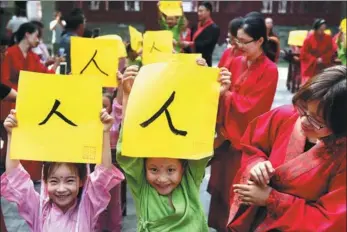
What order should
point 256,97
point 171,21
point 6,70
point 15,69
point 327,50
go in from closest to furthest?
1. point 256,97
2. point 6,70
3. point 15,69
4. point 171,21
5. point 327,50

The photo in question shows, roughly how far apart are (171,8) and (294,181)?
5.09 meters

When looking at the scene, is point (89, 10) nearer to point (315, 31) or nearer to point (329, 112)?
→ point (315, 31)

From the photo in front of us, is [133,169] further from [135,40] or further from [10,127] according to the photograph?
[135,40]

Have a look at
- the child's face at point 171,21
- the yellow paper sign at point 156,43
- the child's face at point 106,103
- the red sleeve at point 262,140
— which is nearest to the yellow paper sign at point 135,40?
the yellow paper sign at point 156,43

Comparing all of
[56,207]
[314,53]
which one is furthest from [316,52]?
[56,207]

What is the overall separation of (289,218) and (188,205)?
2.02 feet

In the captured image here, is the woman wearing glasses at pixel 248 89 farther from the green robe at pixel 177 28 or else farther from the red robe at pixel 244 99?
the green robe at pixel 177 28

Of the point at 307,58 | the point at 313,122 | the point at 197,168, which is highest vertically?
the point at 313,122

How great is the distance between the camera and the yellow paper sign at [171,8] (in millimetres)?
6500

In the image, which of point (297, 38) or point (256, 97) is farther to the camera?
point (297, 38)

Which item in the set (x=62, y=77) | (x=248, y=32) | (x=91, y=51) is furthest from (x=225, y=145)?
(x=62, y=77)

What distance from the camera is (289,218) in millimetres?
1667

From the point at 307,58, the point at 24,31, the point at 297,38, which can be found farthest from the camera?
the point at 297,38

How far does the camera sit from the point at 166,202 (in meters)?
2.20
